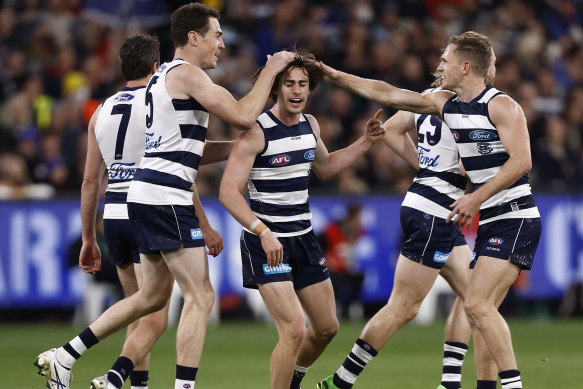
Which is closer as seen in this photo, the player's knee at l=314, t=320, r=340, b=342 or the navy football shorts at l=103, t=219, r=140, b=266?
the player's knee at l=314, t=320, r=340, b=342

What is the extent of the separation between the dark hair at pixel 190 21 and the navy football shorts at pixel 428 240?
8.13ft

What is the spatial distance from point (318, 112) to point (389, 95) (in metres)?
9.69

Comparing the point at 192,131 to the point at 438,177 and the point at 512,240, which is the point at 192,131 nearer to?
the point at 438,177

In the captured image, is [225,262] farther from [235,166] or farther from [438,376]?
[235,166]

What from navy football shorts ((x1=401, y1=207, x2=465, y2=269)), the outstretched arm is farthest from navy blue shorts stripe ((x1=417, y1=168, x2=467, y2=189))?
the outstretched arm

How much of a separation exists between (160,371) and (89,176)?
126 inches

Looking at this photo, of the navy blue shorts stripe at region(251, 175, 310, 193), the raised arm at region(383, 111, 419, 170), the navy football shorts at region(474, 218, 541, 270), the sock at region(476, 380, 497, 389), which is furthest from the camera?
the raised arm at region(383, 111, 419, 170)

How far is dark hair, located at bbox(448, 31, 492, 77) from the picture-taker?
26.6 ft

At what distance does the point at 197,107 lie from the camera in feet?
25.1

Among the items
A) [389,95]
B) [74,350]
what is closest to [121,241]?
[74,350]

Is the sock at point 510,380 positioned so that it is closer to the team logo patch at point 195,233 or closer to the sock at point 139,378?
the team logo patch at point 195,233

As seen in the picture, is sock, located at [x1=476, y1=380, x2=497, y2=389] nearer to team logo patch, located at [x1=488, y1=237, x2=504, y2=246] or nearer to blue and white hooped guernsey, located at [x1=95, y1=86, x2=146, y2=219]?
team logo patch, located at [x1=488, y1=237, x2=504, y2=246]

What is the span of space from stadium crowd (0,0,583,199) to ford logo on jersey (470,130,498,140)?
8.38 metres

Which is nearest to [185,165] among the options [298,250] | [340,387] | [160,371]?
[298,250]
